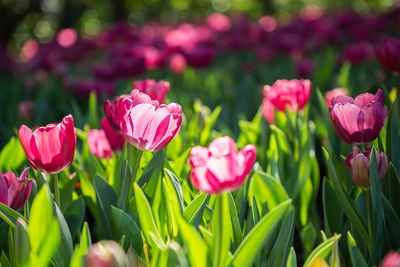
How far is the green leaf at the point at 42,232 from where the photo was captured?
620mm

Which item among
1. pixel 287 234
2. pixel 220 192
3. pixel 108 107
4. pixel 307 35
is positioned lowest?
pixel 287 234

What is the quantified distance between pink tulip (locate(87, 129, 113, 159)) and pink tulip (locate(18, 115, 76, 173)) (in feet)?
1.07

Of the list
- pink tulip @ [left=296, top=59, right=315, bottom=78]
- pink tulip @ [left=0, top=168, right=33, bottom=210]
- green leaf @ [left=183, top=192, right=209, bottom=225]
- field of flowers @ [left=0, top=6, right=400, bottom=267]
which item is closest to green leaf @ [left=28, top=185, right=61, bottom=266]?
field of flowers @ [left=0, top=6, right=400, bottom=267]

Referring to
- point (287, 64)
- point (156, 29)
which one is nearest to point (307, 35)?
point (287, 64)

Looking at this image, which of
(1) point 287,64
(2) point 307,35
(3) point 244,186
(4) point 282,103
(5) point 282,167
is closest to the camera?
(3) point 244,186

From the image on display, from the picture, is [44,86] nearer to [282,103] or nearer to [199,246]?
[282,103]

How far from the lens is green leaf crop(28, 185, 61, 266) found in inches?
24.4

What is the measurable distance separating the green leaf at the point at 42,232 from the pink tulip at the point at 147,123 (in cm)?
21

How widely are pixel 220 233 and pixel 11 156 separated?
0.77 m

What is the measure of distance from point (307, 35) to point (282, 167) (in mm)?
2675

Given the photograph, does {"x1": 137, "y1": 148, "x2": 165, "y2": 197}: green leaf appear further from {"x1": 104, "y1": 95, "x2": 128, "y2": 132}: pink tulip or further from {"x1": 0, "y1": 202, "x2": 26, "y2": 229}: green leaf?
{"x1": 0, "y1": 202, "x2": 26, "y2": 229}: green leaf

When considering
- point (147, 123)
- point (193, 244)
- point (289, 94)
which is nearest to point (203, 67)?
point (289, 94)

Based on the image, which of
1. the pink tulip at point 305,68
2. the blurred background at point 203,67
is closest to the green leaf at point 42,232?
the blurred background at point 203,67

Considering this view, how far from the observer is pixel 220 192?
2.09 ft
